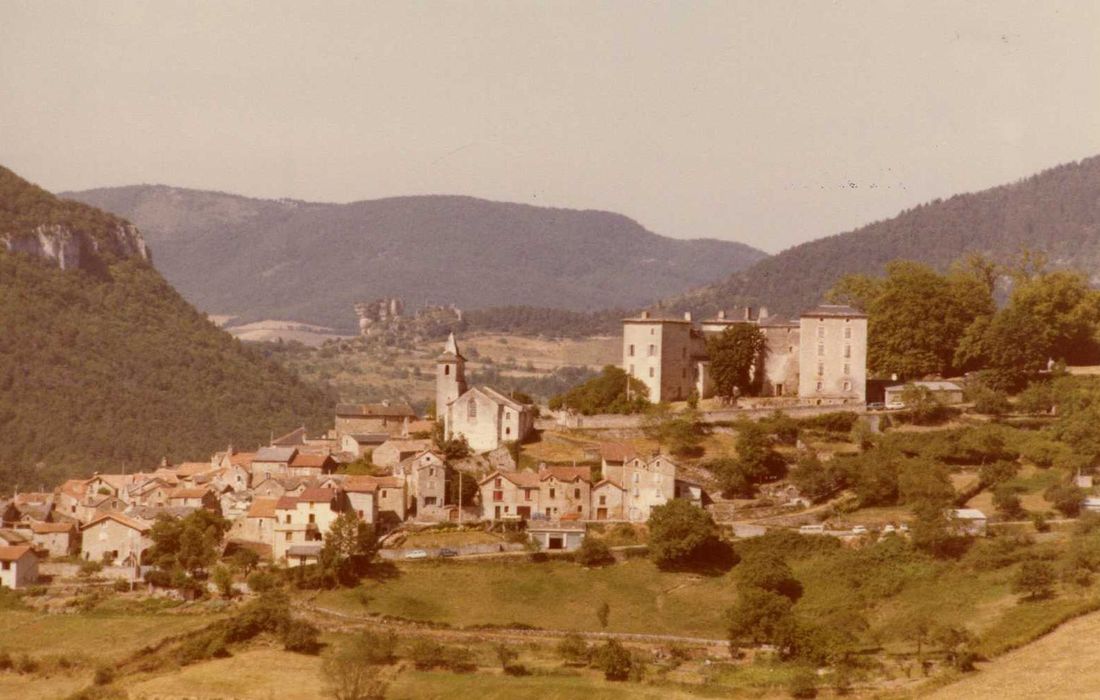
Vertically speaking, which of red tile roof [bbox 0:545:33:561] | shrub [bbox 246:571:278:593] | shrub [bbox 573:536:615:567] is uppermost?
shrub [bbox 573:536:615:567]

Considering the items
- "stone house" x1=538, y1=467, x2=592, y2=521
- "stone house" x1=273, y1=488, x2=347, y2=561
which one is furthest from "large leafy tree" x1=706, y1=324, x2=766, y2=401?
"stone house" x1=273, y1=488, x2=347, y2=561

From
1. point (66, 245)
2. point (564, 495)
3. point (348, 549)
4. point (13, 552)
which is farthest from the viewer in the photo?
point (66, 245)

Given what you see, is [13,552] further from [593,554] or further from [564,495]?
[593,554]

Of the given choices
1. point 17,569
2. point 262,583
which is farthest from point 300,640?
point 17,569

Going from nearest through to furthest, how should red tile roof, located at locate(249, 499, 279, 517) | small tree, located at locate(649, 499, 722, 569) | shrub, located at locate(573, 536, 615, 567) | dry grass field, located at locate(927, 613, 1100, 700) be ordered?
dry grass field, located at locate(927, 613, 1100, 700) < small tree, located at locate(649, 499, 722, 569) < shrub, located at locate(573, 536, 615, 567) < red tile roof, located at locate(249, 499, 279, 517)

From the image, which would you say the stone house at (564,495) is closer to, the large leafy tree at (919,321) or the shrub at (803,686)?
the shrub at (803,686)

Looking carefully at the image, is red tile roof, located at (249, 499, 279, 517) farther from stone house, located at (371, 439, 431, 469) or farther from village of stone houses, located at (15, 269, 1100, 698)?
stone house, located at (371, 439, 431, 469)

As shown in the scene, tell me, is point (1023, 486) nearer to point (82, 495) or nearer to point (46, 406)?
point (82, 495)
